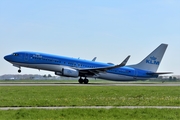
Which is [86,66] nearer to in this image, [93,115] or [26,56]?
[26,56]

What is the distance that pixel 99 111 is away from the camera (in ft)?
52.2

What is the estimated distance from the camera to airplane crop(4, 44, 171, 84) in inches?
2041

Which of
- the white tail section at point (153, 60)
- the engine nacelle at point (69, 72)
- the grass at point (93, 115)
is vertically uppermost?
the white tail section at point (153, 60)

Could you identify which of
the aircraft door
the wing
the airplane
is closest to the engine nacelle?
the airplane

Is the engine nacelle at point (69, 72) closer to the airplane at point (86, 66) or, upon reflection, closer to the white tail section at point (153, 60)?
the airplane at point (86, 66)

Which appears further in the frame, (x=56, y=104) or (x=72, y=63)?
(x=72, y=63)

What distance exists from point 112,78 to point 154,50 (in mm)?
9590

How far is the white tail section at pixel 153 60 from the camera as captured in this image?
198ft

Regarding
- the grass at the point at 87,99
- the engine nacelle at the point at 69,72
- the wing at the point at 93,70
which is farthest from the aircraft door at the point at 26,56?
the grass at the point at 87,99

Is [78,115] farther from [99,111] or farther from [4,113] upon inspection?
[4,113]

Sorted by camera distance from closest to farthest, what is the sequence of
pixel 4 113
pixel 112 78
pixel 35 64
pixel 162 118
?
pixel 162 118 → pixel 4 113 → pixel 35 64 → pixel 112 78

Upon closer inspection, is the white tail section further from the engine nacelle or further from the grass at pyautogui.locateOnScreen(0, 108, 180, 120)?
the grass at pyautogui.locateOnScreen(0, 108, 180, 120)

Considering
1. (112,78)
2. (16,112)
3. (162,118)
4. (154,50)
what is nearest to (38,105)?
(16,112)

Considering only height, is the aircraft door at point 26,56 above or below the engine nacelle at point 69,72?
above
